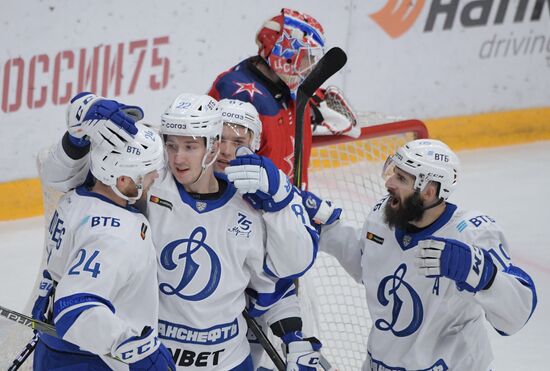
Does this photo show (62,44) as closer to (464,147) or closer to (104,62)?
A: (104,62)

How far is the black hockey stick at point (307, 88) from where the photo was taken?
10.6 ft

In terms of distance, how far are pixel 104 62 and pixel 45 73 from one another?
0.31 meters

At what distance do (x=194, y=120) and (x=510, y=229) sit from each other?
3.06 m

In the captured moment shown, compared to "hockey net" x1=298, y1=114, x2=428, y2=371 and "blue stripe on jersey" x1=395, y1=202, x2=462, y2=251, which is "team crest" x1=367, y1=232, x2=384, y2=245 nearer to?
"blue stripe on jersey" x1=395, y1=202, x2=462, y2=251

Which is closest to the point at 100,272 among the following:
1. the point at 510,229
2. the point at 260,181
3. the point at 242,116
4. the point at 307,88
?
the point at 260,181

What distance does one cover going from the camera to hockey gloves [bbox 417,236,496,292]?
2691 millimetres

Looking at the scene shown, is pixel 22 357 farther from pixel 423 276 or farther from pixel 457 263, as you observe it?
pixel 457 263

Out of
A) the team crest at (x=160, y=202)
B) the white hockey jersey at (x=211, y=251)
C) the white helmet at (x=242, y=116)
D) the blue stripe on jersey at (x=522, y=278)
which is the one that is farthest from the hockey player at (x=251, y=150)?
the blue stripe on jersey at (x=522, y=278)

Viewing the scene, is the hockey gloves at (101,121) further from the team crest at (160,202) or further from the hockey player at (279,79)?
the hockey player at (279,79)

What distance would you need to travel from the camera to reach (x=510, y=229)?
5.50 m

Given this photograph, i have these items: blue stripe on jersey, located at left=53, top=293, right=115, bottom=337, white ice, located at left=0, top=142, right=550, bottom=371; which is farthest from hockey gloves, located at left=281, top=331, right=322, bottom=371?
white ice, located at left=0, top=142, right=550, bottom=371

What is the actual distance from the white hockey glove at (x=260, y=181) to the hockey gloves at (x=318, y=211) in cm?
30

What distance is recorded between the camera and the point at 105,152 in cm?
264

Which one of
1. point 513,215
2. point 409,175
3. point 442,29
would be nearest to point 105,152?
point 409,175
